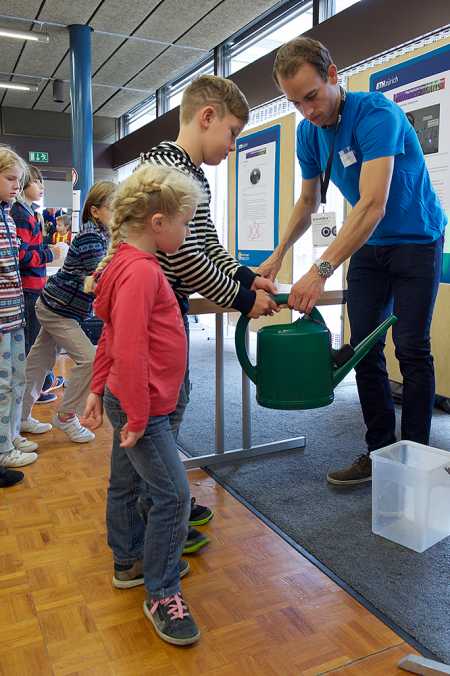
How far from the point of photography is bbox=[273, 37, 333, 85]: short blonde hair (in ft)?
5.42

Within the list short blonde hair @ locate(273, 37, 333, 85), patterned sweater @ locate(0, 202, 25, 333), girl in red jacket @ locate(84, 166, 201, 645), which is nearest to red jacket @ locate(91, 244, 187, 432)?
girl in red jacket @ locate(84, 166, 201, 645)

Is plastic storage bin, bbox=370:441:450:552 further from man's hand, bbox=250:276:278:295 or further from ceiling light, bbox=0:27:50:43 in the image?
ceiling light, bbox=0:27:50:43

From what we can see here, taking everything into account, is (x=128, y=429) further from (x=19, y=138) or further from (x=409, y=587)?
(x=19, y=138)

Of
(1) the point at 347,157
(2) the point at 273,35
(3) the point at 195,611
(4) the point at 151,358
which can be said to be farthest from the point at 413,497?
(2) the point at 273,35

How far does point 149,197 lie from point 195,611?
94cm

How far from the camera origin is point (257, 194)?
4.75 metres

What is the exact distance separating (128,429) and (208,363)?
127 inches

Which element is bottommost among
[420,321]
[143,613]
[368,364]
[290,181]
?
[143,613]

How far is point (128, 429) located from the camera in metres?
1.15

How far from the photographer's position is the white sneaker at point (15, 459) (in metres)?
2.25

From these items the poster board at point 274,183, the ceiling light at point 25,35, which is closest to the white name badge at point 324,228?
the poster board at point 274,183

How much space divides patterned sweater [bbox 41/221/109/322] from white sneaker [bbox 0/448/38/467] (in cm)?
58

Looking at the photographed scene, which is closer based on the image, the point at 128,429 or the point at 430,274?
the point at 128,429

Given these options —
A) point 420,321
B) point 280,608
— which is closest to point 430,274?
point 420,321
